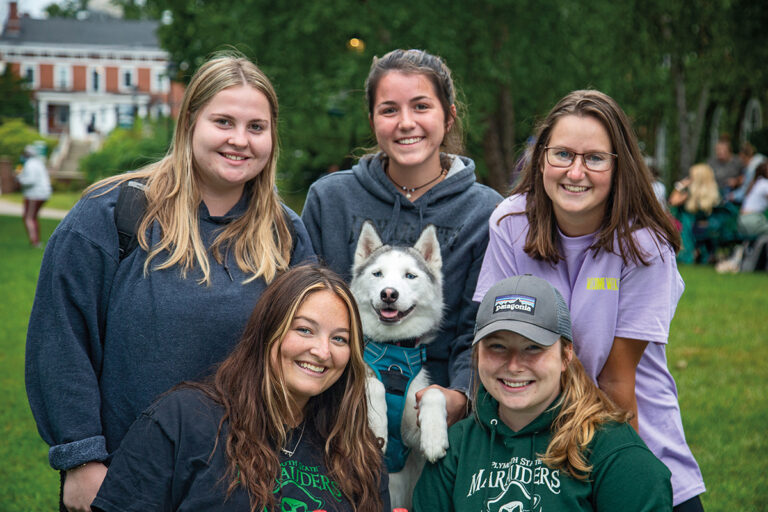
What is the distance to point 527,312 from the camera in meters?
2.71

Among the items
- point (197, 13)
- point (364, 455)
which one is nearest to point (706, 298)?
point (364, 455)

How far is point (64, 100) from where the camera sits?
257 feet

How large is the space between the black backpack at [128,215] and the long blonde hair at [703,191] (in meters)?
13.7

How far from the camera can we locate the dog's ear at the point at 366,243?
351cm

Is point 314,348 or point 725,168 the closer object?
point 314,348

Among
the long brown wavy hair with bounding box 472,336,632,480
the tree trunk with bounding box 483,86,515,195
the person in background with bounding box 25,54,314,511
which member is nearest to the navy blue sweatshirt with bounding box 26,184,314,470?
the person in background with bounding box 25,54,314,511

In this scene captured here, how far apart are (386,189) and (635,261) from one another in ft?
4.03

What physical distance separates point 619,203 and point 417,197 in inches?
40.4

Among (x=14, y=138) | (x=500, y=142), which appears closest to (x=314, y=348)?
(x=500, y=142)

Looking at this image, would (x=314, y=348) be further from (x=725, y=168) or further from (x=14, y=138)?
(x=14, y=138)

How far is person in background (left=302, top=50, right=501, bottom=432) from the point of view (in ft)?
11.3

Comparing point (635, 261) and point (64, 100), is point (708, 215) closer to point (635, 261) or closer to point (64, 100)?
point (635, 261)

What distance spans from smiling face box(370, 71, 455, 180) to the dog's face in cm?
37

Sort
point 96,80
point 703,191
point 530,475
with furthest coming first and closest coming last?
point 96,80, point 703,191, point 530,475
